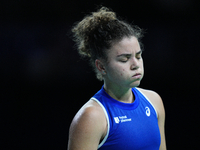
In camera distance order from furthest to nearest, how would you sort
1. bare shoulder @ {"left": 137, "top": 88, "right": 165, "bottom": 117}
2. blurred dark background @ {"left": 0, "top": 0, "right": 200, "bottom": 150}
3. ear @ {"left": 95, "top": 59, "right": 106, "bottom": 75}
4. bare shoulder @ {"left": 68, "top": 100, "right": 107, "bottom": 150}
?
blurred dark background @ {"left": 0, "top": 0, "right": 200, "bottom": 150} → bare shoulder @ {"left": 137, "top": 88, "right": 165, "bottom": 117} → ear @ {"left": 95, "top": 59, "right": 106, "bottom": 75} → bare shoulder @ {"left": 68, "top": 100, "right": 107, "bottom": 150}

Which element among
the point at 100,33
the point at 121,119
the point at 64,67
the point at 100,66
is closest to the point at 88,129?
the point at 121,119

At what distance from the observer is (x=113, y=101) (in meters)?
1.11

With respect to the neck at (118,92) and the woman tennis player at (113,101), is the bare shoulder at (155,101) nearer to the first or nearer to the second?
the woman tennis player at (113,101)

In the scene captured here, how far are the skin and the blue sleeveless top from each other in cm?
3

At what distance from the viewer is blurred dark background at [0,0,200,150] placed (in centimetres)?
227

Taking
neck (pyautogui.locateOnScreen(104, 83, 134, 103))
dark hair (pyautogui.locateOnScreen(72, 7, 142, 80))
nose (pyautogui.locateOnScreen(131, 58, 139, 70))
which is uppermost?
dark hair (pyautogui.locateOnScreen(72, 7, 142, 80))

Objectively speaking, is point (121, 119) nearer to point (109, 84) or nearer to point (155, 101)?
point (109, 84)

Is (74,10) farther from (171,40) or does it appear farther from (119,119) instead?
(119,119)

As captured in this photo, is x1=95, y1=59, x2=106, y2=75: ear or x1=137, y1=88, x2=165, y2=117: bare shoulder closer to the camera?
x1=95, y1=59, x2=106, y2=75: ear

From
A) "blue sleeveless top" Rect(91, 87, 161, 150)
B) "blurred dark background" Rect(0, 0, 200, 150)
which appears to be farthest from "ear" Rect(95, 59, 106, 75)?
"blurred dark background" Rect(0, 0, 200, 150)

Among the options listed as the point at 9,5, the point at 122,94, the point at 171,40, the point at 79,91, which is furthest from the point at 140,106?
the point at 9,5

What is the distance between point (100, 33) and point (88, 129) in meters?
0.44

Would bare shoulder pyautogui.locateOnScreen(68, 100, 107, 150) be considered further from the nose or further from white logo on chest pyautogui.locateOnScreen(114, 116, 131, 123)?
the nose

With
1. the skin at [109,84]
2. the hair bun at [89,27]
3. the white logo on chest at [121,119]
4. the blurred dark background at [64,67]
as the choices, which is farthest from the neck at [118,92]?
the blurred dark background at [64,67]
